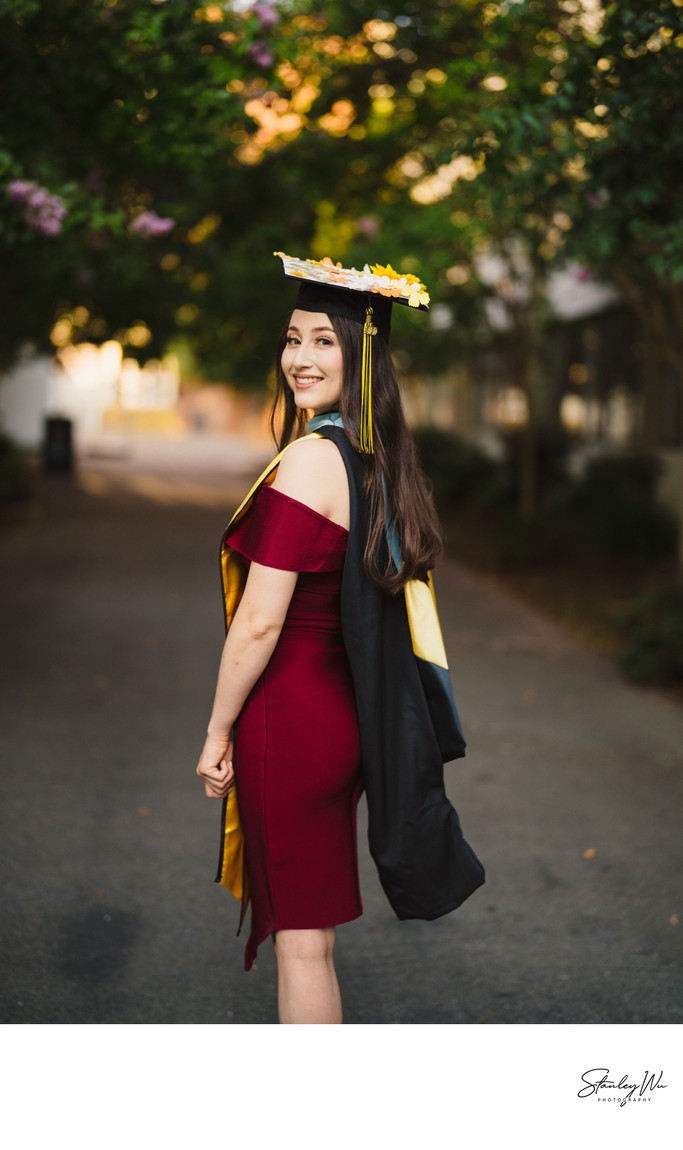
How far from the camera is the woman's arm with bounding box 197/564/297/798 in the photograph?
2.61m

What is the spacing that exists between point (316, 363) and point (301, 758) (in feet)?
2.92

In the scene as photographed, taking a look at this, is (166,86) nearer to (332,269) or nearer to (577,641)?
(332,269)

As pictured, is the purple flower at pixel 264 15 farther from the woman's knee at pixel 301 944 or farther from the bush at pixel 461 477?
the bush at pixel 461 477

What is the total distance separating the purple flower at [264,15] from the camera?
6.57 meters

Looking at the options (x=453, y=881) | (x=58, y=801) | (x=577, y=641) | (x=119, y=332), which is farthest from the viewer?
(x=119, y=332)

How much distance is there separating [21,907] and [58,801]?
1.29 metres

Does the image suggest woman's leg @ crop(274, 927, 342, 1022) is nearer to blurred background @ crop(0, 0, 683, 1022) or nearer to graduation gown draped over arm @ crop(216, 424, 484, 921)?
graduation gown draped over arm @ crop(216, 424, 484, 921)

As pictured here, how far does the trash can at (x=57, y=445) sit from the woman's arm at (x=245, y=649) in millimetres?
28234

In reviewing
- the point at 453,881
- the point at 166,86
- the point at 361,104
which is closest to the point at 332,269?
the point at 453,881

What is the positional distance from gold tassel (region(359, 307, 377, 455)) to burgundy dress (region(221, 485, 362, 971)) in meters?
0.30

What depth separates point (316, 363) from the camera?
274cm

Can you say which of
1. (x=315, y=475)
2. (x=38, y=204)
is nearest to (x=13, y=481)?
(x=38, y=204)

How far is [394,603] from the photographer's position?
2.78 meters

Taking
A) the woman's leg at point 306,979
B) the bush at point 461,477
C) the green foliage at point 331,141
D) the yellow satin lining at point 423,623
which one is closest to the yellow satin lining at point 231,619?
the woman's leg at point 306,979
